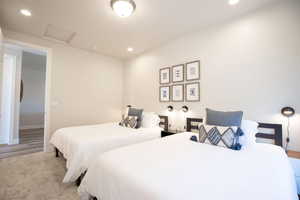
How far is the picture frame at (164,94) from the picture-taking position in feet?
11.3

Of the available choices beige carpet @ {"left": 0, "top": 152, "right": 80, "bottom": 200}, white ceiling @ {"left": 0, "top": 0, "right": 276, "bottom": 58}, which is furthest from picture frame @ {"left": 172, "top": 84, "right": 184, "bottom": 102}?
beige carpet @ {"left": 0, "top": 152, "right": 80, "bottom": 200}

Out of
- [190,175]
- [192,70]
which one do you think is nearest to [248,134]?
[190,175]

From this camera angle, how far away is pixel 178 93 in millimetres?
3260

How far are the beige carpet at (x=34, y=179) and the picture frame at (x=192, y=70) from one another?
9.14ft

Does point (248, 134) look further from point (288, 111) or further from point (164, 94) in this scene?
point (164, 94)

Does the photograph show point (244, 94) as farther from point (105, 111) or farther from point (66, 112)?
point (66, 112)

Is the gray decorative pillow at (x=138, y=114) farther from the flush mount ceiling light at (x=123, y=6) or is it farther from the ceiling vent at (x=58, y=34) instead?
the ceiling vent at (x=58, y=34)

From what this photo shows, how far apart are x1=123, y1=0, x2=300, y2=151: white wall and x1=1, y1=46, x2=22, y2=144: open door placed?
4.34 metres

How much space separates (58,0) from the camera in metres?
2.09

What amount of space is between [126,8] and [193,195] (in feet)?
7.54

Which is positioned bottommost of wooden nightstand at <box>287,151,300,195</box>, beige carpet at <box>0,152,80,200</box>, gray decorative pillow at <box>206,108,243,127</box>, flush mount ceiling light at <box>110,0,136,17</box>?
beige carpet at <box>0,152,80,200</box>

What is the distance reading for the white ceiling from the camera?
7.11 feet

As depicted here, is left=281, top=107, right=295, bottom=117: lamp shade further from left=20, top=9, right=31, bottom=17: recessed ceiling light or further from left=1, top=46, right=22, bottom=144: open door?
left=1, top=46, right=22, bottom=144: open door

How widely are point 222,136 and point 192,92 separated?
4.55ft
